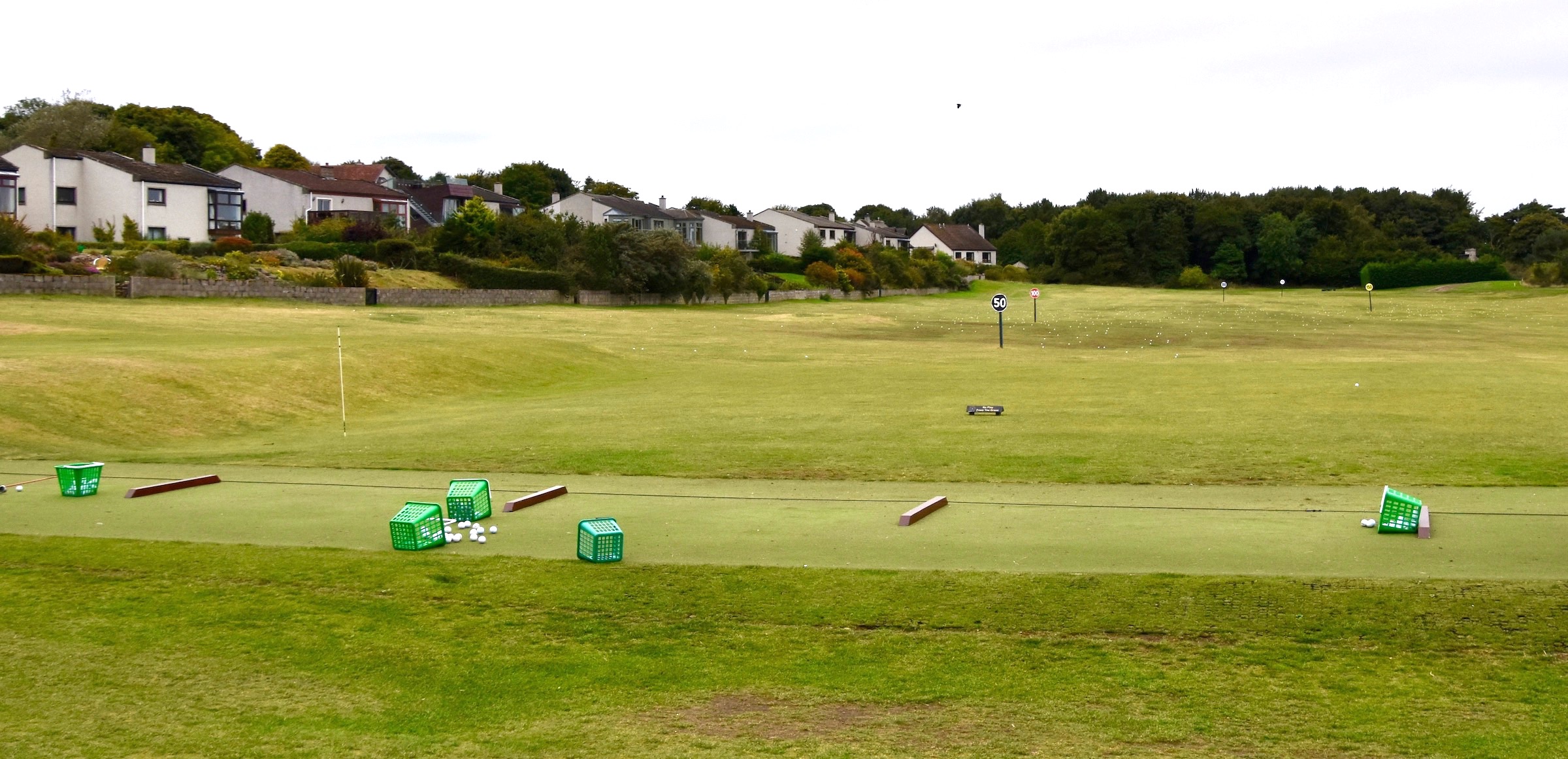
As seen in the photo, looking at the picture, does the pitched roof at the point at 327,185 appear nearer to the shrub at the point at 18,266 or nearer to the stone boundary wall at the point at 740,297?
the stone boundary wall at the point at 740,297

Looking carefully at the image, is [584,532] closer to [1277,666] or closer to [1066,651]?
[1066,651]

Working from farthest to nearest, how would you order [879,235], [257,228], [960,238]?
[960,238], [879,235], [257,228]

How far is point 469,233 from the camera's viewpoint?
281 feet

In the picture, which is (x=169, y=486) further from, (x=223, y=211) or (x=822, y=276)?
(x=822, y=276)

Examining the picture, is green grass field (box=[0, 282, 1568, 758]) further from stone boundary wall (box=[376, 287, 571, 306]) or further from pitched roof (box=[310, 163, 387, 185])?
pitched roof (box=[310, 163, 387, 185])

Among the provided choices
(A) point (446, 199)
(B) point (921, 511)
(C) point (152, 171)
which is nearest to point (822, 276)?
(A) point (446, 199)

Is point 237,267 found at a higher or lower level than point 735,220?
lower

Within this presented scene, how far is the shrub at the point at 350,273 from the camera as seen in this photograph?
227 ft

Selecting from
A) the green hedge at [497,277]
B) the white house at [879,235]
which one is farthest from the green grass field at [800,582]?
the white house at [879,235]

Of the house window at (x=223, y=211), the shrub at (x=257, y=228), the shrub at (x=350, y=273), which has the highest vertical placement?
the house window at (x=223, y=211)

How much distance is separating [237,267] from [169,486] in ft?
190

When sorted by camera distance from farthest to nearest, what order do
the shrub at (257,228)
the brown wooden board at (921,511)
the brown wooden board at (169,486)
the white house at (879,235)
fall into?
the white house at (879,235) → the shrub at (257,228) → the brown wooden board at (169,486) → the brown wooden board at (921,511)

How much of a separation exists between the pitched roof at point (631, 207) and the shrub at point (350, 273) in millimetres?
57050

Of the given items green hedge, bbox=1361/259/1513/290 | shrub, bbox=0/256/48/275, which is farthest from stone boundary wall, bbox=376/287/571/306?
green hedge, bbox=1361/259/1513/290
